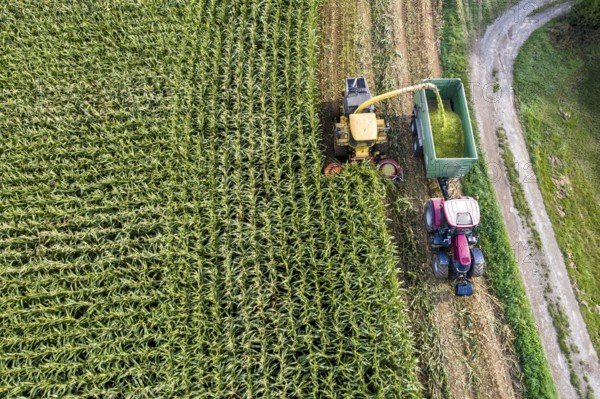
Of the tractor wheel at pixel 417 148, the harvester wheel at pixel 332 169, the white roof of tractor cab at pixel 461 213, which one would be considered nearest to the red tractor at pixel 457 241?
the white roof of tractor cab at pixel 461 213

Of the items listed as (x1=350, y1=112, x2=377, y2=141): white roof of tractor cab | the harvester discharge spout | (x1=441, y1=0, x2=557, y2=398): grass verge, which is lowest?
(x1=441, y1=0, x2=557, y2=398): grass verge

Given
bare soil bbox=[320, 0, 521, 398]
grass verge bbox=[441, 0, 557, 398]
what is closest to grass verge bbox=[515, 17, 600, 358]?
grass verge bbox=[441, 0, 557, 398]

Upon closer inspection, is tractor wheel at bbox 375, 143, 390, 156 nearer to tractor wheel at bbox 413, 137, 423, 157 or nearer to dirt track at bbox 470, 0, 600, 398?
tractor wheel at bbox 413, 137, 423, 157

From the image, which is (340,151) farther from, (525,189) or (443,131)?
(525,189)

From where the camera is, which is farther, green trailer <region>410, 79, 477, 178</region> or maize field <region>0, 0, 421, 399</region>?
green trailer <region>410, 79, 477, 178</region>

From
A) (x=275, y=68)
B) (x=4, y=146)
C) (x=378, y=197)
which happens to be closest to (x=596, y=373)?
(x=378, y=197)
